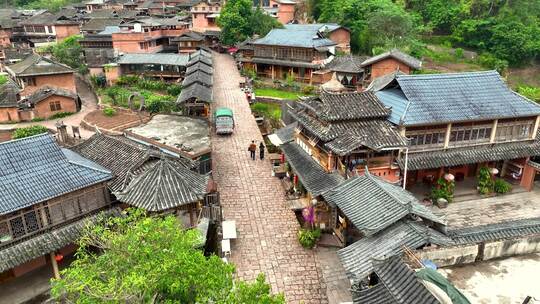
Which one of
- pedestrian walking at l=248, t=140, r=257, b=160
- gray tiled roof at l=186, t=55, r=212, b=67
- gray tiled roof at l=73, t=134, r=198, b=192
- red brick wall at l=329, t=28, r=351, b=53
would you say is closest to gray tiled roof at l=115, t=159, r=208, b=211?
gray tiled roof at l=73, t=134, r=198, b=192

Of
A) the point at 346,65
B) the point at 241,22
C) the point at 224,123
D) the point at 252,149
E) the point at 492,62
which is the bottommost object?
the point at 252,149

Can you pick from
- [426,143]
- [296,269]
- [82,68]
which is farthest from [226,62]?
[296,269]

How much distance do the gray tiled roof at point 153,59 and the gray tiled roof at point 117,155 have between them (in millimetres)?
34436

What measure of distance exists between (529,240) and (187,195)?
52.0 ft

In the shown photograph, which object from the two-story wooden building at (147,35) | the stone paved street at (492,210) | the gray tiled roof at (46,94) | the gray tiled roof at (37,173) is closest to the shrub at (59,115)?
the gray tiled roof at (46,94)

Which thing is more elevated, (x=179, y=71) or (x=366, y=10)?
(x=366, y=10)

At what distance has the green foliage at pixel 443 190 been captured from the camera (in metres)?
30.2

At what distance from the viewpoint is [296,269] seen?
2241cm

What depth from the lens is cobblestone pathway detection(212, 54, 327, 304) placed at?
21625 millimetres

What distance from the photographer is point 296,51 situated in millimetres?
58031

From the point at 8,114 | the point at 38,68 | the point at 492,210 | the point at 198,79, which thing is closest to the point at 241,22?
the point at 198,79

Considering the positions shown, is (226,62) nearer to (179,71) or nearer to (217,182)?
(179,71)

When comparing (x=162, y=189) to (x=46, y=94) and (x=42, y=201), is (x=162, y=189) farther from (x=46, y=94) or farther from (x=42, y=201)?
(x=46, y=94)

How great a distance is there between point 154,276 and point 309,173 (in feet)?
53.3
